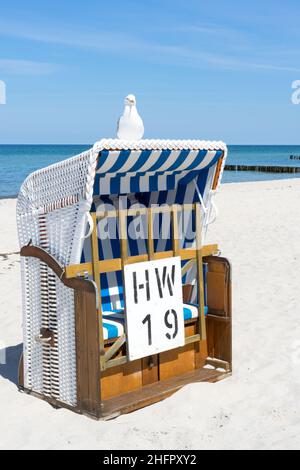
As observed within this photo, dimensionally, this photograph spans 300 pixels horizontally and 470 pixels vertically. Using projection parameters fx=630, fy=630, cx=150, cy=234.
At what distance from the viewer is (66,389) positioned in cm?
437

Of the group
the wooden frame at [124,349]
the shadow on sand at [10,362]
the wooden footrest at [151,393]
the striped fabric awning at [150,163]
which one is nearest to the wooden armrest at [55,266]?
the wooden frame at [124,349]

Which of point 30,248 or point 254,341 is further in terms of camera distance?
point 254,341

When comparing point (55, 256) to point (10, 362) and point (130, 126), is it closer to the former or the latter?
point (130, 126)

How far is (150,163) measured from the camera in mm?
4406

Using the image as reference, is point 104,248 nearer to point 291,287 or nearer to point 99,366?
point 99,366

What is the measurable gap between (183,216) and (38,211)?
1.37 m

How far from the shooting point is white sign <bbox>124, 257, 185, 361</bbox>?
4316mm

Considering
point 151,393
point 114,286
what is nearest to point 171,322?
point 151,393

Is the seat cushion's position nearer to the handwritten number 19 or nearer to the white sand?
the handwritten number 19

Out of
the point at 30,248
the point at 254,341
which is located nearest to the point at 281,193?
the point at 254,341

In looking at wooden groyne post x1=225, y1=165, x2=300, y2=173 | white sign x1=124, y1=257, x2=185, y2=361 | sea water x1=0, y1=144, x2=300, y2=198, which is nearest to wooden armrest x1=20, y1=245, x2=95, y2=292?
white sign x1=124, y1=257, x2=185, y2=361

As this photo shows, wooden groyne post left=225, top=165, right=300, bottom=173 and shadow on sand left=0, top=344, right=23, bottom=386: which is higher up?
wooden groyne post left=225, top=165, right=300, bottom=173

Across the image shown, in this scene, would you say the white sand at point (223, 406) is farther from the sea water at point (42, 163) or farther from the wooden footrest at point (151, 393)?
the sea water at point (42, 163)

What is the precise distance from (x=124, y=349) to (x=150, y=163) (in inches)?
52.3
